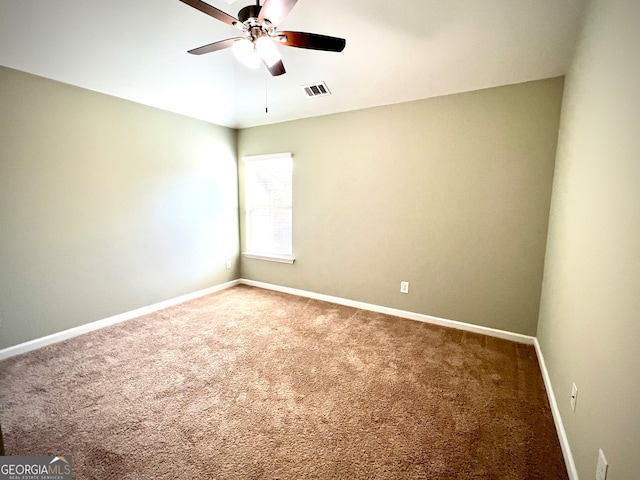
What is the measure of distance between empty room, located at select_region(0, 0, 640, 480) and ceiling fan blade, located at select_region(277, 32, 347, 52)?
2 centimetres

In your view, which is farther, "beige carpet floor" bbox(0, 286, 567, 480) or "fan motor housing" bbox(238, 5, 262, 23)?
"fan motor housing" bbox(238, 5, 262, 23)

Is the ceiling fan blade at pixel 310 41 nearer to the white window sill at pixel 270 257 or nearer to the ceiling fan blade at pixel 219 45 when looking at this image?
the ceiling fan blade at pixel 219 45

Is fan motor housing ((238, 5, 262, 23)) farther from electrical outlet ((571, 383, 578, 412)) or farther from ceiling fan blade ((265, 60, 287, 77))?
electrical outlet ((571, 383, 578, 412))

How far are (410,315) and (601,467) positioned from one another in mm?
2199

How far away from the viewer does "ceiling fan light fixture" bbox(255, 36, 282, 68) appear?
1.89m

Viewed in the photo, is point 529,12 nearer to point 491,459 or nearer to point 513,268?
point 513,268

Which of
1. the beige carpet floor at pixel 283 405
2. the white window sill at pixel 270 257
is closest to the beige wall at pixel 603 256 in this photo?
the beige carpet floor at pixel 283 405

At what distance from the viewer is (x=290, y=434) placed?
161 centimetres

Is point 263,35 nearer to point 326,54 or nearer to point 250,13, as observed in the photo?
point 250,13

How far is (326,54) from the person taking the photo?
8.97 feet

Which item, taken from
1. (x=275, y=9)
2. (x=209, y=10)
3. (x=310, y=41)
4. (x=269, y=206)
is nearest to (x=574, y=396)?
(x=310, y=41)

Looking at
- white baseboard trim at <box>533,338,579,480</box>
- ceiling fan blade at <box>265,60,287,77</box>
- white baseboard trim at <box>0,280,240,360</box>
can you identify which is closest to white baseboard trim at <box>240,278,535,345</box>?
white baseboard trim at <box>533,338,579,480</box>

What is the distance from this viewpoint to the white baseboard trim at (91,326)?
7.99 ft

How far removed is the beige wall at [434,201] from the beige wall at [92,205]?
1.42 metres
